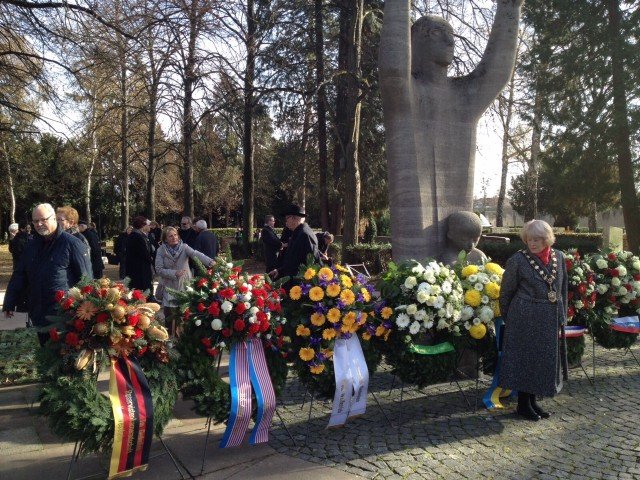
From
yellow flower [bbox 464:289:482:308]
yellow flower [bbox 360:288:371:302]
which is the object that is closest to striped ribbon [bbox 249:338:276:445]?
yellow flower [bbox 360:288:371:302]

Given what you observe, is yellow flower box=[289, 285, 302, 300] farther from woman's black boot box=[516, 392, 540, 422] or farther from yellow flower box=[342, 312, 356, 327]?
woman's black boot box=[516, 392, 540, 422]

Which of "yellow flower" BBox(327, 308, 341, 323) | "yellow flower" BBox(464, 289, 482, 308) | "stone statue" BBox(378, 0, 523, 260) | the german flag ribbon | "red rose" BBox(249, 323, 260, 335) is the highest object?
"stone statue" BBox(378, 0, 523, 260)

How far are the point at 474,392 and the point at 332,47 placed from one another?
53.0 ft

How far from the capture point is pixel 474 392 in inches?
214

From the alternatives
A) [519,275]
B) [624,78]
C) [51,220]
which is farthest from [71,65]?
[624,78]

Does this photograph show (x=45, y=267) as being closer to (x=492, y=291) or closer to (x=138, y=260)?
(x=138, y=260)

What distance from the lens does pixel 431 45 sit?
6258 millimetres

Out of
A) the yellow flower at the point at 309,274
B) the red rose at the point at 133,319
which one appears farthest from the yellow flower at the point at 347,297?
the red rose at the point at 133,319

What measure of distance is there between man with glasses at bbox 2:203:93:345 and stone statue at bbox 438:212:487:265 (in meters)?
3.84

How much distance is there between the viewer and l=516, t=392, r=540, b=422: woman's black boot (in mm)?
4684

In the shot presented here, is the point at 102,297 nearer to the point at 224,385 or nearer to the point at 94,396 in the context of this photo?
the point at 94,396

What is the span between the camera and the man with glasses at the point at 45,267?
14.7 ft

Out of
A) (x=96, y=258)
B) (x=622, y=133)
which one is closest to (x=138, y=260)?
(x=96, y=258)

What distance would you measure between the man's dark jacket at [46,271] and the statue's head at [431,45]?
4.20 m
